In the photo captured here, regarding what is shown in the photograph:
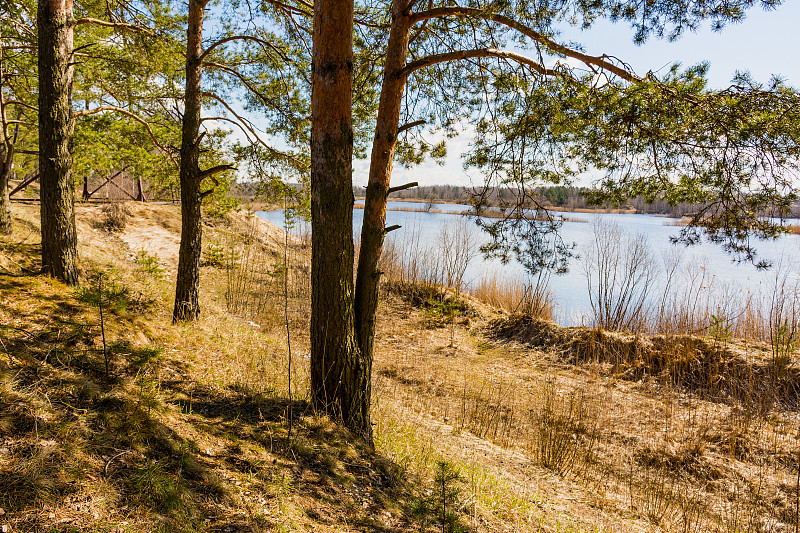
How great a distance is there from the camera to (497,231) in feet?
15.7

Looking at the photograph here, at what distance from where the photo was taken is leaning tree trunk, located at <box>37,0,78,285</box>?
412cm

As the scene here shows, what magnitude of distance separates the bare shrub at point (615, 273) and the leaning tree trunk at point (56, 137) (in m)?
8.86

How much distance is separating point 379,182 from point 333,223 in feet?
2.44

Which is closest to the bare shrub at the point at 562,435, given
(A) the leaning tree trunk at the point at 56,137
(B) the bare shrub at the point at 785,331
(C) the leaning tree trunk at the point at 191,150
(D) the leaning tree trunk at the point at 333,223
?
(D) the leaning tree trunk at the point at 333,223

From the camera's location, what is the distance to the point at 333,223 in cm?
342

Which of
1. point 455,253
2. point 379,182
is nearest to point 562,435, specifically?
point 379,182

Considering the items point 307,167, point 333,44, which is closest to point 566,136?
point 333,44

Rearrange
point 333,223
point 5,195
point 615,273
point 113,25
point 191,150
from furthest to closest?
1. point 615,273
2. point 5,195
3. point 113,25
4. point 191,150
5. point 333,223

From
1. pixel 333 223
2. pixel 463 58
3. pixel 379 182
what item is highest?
pixel 463 58

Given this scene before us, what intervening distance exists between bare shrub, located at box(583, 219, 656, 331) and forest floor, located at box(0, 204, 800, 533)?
36.7 inches

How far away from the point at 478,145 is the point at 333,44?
217 centimetres

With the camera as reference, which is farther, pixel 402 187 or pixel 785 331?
pixel 785 331

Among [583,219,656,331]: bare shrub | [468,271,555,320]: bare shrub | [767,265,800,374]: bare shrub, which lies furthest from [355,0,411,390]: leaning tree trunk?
[583,219,656,331]: bare shrub

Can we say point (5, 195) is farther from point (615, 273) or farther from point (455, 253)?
point (615, 273)
